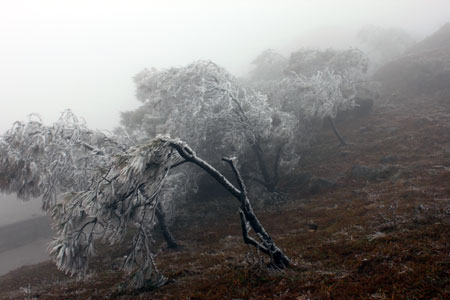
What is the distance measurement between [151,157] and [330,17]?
169476 millimetres

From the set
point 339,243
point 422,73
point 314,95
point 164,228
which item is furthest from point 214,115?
point 422,73

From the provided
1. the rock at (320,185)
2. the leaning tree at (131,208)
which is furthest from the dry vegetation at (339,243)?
the leaning tree at (131,208)

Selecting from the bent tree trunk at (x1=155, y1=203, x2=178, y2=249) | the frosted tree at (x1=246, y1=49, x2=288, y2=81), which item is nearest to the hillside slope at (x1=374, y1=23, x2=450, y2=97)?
the frosted tree at (x1=246, y1=49, x2=288, y2=81)

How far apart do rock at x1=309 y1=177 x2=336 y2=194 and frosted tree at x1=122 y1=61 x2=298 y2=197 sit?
2.63 meters

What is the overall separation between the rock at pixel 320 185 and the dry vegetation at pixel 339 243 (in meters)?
0.68

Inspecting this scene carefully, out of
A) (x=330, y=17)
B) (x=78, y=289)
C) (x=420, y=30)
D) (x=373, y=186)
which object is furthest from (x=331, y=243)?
(x=330, y=17)

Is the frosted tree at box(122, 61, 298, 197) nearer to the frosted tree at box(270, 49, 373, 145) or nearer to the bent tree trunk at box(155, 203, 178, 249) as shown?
the frosted tree at box(270, 49, 373, 145)

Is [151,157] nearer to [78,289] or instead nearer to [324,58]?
[78,289]

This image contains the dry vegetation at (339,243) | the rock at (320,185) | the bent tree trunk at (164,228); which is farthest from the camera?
the rock at (320,185)

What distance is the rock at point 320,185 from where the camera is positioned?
22938 millimetres

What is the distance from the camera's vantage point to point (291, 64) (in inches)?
1647

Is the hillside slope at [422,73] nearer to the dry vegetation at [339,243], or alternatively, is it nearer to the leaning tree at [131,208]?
the dry vegetation at [339,243]

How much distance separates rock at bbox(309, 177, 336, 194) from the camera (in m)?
22.9

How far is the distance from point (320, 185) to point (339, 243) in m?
12.0
